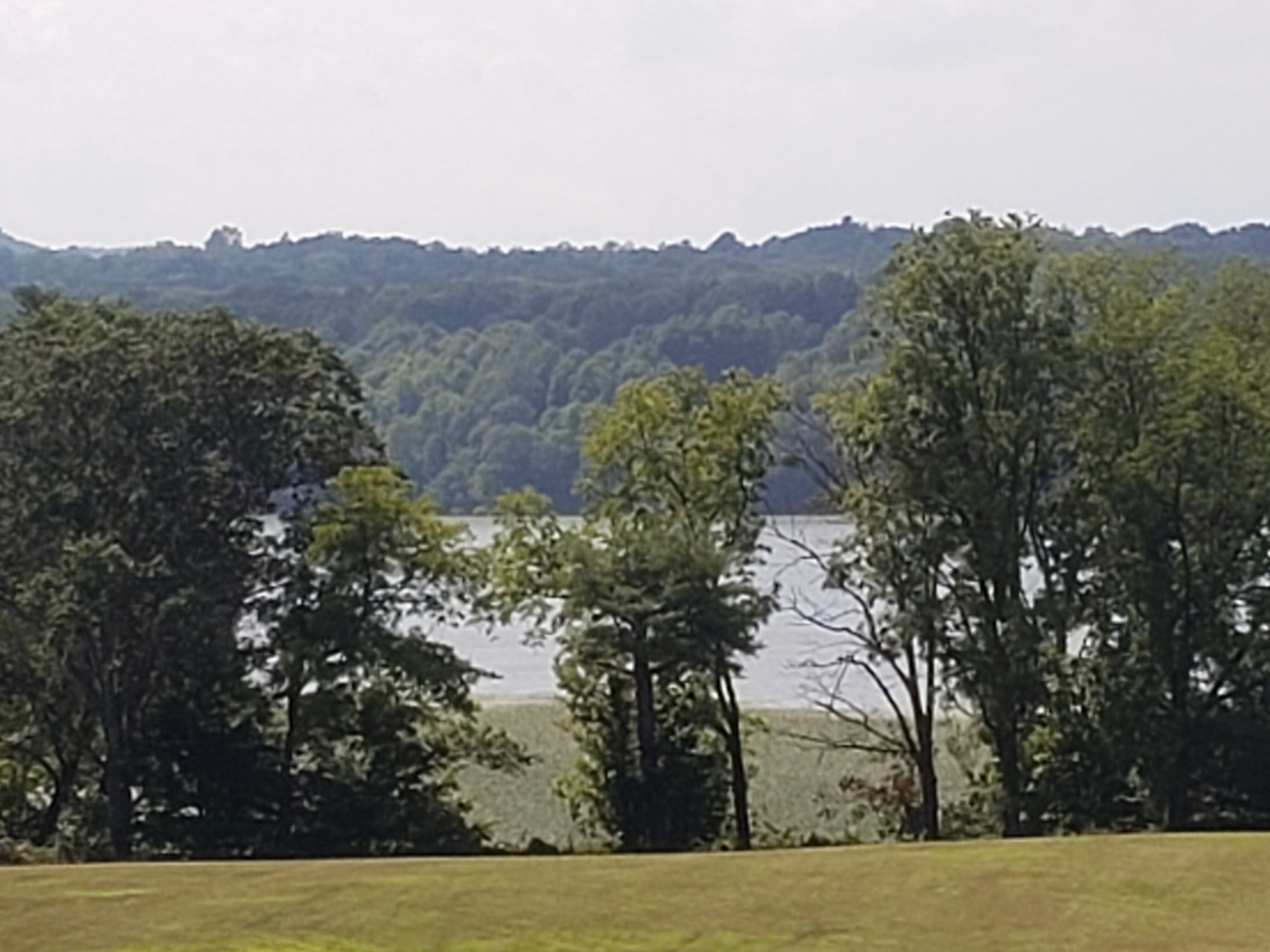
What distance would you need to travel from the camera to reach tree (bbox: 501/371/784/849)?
3406 cm

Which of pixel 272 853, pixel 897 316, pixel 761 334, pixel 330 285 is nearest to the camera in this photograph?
pixel 272 853

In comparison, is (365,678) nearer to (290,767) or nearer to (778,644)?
(290,767)

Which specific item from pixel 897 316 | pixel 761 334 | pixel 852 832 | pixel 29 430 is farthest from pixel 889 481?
pixel 761 334

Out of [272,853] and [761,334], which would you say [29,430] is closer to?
[272,853]

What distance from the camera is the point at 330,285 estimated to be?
171250 millimetres

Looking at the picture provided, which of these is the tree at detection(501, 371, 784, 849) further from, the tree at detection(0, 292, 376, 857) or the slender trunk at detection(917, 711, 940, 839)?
the tree at detection(0, 292, 376, 857)

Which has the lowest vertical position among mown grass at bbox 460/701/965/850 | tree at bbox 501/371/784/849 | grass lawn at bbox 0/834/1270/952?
mown grass at bbox 460/701/965/850

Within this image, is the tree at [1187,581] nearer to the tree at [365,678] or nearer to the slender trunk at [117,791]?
the tree at [365,678]

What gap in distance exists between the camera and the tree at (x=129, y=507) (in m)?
33.5

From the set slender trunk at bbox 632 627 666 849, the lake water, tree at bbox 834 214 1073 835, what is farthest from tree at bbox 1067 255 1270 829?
slender trunk at bbox 632 627 666 849

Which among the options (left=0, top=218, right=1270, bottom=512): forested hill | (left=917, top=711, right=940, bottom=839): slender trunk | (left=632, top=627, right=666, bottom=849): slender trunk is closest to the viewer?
(left=632, top=627, right=666, bottom=849): slender trunk

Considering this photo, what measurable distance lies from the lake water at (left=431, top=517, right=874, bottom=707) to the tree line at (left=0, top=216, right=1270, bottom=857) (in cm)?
221

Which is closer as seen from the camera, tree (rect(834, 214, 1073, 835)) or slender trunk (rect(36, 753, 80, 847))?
slender trunk (rect(36, 753, 80, 847))

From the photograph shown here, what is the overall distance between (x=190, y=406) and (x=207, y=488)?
1.41 m
